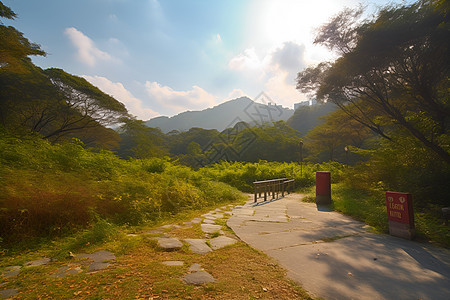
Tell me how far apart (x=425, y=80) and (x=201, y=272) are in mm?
9676

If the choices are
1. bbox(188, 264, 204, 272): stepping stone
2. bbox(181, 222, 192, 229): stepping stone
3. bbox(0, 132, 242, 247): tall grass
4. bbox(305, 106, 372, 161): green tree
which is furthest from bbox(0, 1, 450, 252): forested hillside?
bbox(188, 264, 204, 272): stepping stone

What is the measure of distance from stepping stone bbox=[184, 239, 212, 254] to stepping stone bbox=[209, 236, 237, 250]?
108 millimetres

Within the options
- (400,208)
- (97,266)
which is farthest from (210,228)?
(400,208)

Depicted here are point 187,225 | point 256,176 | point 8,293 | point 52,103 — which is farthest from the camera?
point 52,103

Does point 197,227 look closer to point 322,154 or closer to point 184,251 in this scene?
point 184,251

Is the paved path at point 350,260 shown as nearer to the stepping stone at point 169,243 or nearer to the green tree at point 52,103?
the stepping stone at point 169,243

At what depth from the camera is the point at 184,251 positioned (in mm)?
2793

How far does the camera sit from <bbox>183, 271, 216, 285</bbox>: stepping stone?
195 centimetres

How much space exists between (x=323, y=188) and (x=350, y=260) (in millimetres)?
4916

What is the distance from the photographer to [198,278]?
2.03 metres

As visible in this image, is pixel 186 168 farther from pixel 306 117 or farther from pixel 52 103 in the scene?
pixel 306 117

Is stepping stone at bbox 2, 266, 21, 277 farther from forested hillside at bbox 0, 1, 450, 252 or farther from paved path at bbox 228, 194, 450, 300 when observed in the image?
paved path at bbox 228, 194, 450, 300

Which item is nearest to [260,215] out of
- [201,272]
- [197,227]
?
[197,227]

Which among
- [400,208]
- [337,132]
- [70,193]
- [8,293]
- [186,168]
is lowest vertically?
[8,293]
